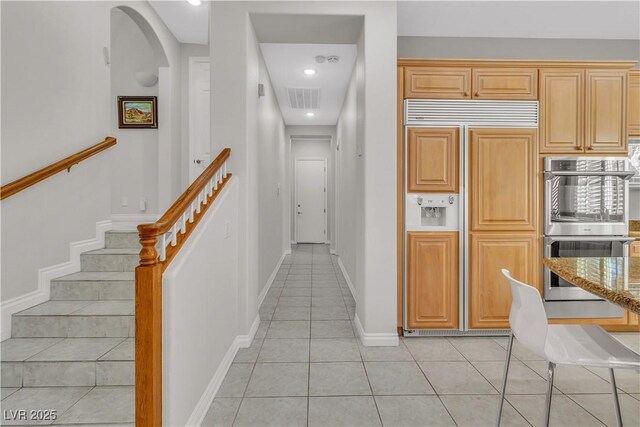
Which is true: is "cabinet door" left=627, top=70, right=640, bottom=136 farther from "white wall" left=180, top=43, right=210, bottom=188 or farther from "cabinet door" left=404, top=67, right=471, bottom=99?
"white wall" left=180, top=43, right=210, bottom=188

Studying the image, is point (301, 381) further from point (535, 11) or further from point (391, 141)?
point (535, 11)

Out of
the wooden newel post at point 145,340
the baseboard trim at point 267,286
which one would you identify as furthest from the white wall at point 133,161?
the wooden newel post at point 145,340

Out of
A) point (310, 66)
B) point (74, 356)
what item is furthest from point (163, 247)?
point (310, 66)

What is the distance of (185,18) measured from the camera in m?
3.41

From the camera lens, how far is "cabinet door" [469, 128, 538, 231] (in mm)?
2602

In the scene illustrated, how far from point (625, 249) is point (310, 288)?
3.15 meters

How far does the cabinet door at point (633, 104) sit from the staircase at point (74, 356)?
4406mm

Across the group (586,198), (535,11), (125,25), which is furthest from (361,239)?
(125,25)

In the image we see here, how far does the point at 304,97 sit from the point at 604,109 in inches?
144

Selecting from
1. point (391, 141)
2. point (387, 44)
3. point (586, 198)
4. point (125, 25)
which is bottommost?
point (586, 198)

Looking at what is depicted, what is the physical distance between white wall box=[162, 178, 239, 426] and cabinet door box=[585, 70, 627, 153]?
119 inches

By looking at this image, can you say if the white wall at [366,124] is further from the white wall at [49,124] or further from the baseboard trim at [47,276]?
the baseboard trim at [47,276]

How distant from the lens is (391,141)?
8.21ft

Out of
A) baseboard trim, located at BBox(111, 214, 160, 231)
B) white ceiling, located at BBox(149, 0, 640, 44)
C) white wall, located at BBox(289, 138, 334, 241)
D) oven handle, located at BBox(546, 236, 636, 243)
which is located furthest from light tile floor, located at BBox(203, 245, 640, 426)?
white wall, located at BBox(289, 138, 334, 241)
